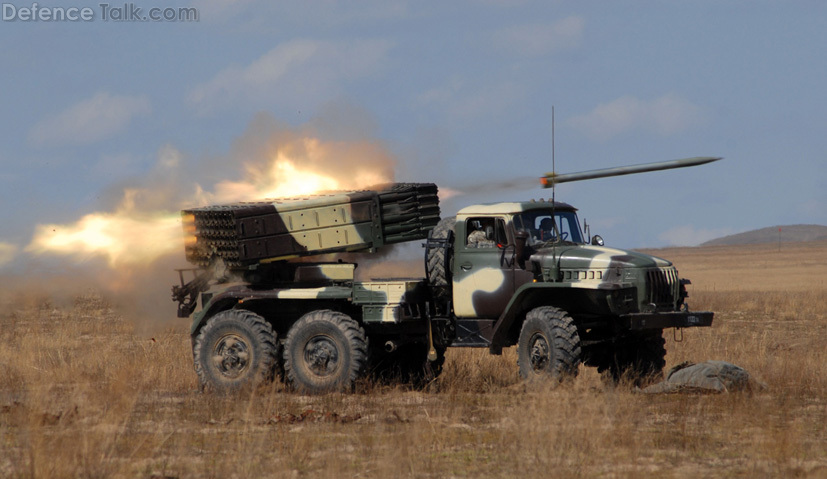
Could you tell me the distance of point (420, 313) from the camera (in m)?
16.3

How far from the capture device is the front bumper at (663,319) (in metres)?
14.7

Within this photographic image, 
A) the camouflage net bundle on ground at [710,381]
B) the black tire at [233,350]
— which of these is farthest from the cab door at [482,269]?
the black tire at [233,350]

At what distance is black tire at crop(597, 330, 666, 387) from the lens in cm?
1631

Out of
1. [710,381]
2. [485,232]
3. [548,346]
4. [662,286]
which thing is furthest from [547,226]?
[710,381]

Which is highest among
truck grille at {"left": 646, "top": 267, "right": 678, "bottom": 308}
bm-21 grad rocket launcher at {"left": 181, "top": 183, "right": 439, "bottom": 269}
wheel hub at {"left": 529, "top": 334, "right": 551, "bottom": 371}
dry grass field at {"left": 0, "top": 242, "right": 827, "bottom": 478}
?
bm-21 grad rocket launcher at {"left": 181, "top": 183, "right": 439, "bottom": 269}

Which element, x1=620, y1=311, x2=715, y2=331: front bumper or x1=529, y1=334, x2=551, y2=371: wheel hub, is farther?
x1=529, y1=334, x2=551, y2=371: wheel hub

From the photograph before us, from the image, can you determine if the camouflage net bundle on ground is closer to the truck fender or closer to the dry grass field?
the dry grass field

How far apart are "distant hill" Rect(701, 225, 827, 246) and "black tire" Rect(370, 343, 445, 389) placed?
16807 centimetres

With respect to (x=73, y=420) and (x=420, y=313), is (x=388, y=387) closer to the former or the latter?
(x=420, y=313)

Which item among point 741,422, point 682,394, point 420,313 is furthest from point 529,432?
point 420,313

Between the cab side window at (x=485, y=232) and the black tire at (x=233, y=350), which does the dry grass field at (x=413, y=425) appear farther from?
the cab side window at (x=485, y=232)

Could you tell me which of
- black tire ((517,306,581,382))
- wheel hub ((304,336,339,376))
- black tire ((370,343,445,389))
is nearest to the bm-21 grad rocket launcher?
wheel hub ((304,336,339,376))

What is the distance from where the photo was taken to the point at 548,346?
49.0 feet

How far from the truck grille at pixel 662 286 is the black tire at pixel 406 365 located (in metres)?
3.90
